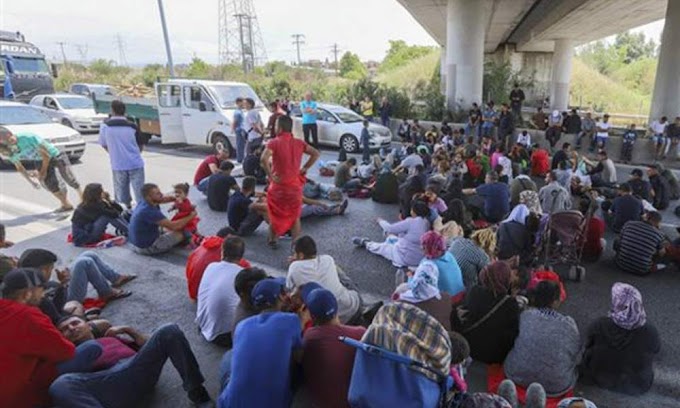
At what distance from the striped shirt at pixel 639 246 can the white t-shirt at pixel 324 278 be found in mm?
3884

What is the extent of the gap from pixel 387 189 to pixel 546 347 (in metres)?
5.89

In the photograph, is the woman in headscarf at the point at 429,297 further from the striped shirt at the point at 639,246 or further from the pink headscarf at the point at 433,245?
the striped shirt at the point at 639,246

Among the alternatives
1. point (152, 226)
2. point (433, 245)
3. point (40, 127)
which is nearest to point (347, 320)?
point (433, 245)

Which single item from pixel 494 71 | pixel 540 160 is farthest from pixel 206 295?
pixel 494 71

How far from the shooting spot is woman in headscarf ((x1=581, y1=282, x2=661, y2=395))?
3.58 m

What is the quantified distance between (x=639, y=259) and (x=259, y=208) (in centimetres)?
522

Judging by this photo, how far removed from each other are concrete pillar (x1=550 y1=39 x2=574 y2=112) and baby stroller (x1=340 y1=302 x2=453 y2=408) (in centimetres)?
3977

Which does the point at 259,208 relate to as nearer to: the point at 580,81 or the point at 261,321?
the point at 261,321

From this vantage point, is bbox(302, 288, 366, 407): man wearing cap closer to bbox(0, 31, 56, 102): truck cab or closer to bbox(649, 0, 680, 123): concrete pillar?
bbox(649, 0, 680, 123): concrete pillar

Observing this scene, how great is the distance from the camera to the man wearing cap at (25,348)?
277 cm

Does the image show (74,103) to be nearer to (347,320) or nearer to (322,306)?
(347,320)

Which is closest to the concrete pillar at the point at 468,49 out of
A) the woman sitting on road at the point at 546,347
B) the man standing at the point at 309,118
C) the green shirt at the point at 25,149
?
the man standing at the point at 309,118

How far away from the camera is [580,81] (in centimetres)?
4838

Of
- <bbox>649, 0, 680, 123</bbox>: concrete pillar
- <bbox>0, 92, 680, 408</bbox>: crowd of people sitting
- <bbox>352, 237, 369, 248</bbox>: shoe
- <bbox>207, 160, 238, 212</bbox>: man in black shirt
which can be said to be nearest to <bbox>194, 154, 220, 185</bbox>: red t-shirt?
<bbox>207, 160, 238, 212</bbox>: man in black shirt
